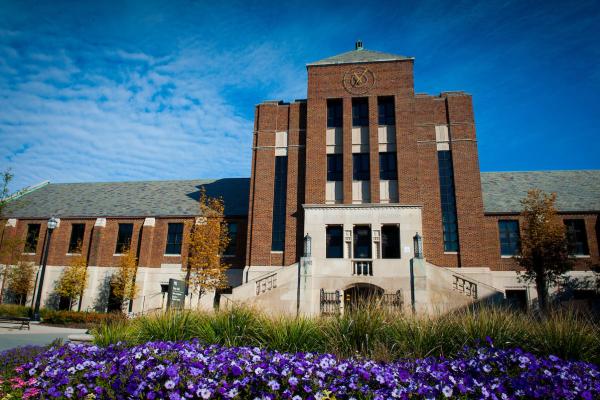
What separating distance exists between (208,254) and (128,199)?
14166 millimetres

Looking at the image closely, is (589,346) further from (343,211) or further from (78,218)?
(78,218)

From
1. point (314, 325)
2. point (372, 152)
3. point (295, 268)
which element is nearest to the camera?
point (314, 325)

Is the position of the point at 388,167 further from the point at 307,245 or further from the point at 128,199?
the point at 128,199

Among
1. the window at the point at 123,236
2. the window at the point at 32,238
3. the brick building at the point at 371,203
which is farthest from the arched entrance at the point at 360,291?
the window at the point at 32,238

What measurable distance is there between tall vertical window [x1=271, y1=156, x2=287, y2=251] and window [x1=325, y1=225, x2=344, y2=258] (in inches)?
122

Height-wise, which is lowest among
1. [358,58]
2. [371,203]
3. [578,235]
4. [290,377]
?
[290,377]

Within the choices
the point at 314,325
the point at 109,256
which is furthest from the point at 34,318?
the point at 314,325

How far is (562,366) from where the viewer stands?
6.30 m

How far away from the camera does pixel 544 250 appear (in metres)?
22.4

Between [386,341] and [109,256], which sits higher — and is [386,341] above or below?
below

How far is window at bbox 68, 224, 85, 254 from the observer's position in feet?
113

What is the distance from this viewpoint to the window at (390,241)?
25.2m

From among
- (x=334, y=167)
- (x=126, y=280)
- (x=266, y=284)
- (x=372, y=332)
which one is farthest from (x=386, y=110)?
(x=126, y=280)

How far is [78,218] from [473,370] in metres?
36.2
